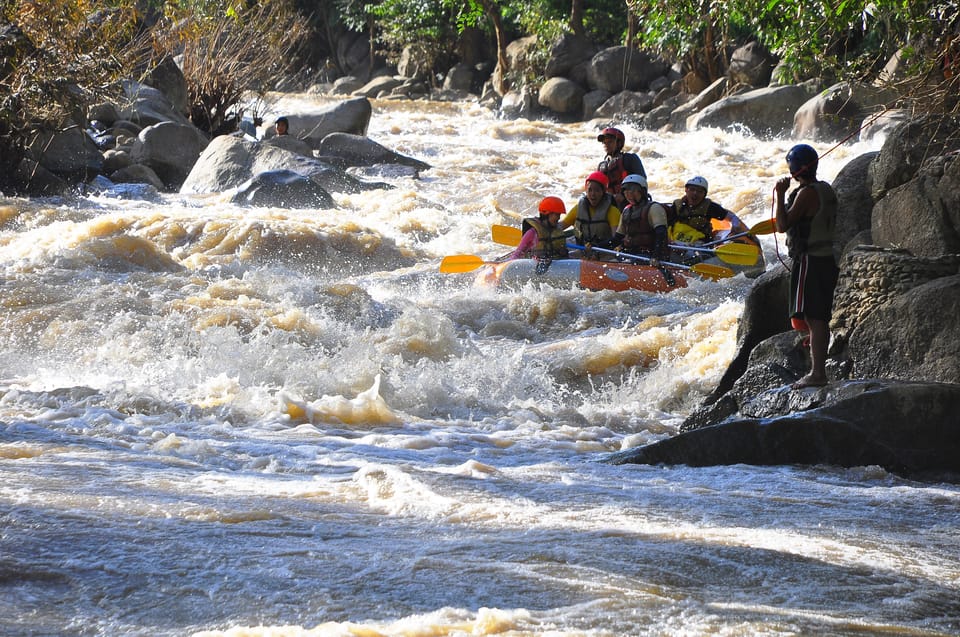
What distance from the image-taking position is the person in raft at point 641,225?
32.0 feet

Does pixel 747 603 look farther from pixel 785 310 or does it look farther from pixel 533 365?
pixel 533 365

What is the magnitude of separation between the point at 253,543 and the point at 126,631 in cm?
74

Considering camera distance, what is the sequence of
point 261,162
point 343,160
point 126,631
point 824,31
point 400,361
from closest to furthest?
point 126,631 → point 400,361 → point 824,31 → point 261,162 → point 343,160

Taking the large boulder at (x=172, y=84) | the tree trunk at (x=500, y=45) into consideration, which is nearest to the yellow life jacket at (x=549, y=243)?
the large boulder at (x=172, y=84)

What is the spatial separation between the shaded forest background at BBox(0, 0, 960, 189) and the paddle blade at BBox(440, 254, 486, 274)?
8.85ft

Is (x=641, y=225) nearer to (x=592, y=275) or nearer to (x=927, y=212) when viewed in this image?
(x=592, y=275)

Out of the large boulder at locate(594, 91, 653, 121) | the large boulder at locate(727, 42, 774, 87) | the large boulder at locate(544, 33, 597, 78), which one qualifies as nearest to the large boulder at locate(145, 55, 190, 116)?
the large boulder at locate(594, 91, 653, 121)

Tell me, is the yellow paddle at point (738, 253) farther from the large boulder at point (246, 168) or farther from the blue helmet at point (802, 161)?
the large boulder at point (246, 168)

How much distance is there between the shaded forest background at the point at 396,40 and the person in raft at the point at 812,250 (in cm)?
125

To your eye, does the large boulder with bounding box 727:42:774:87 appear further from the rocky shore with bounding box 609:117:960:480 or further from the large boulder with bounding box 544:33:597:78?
the rocky shore with bounding box 609:117:960:480

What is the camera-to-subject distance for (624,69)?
2511 cm

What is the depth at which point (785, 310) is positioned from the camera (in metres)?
6.34

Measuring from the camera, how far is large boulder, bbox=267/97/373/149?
65.5 ft

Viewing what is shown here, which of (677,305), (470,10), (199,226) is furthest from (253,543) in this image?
(470,10)
